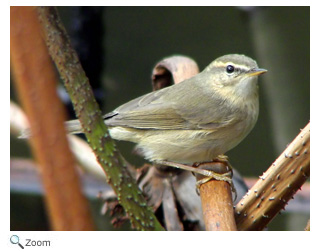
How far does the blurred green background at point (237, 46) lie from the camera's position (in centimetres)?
288

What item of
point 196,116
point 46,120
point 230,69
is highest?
point 230,69

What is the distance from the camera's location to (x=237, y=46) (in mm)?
3016

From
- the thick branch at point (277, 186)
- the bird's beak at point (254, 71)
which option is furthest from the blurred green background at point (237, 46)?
the thick branch at point (277, 186)

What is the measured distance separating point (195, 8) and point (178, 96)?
762 millimetres

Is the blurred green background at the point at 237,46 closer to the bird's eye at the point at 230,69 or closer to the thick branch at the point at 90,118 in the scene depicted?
the bird's eye at the point at 230,69

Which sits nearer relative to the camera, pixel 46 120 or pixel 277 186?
pixel 46 120

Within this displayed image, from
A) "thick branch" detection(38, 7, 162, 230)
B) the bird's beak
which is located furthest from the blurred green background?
"thick branch" detection(38, 7, 162, 230)

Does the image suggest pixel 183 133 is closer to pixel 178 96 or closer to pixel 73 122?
pixel 178 96

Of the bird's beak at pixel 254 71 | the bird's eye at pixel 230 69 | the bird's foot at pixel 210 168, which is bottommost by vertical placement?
the bird's foot at pixel 210 168

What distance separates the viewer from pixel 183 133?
2.24m

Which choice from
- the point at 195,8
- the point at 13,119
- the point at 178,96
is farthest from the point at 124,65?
the point at 13,119

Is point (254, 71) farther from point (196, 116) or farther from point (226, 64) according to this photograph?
point (196, 116)
